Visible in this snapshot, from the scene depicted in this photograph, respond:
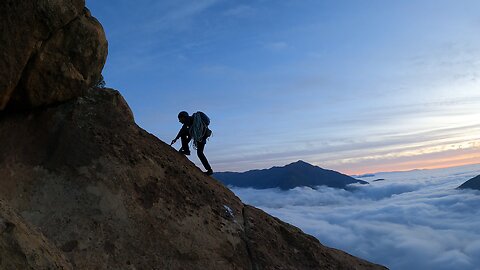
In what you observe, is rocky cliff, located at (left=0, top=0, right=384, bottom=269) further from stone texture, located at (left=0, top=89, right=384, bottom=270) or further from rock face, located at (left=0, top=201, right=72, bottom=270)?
rock face, located at (left=0, top=201, right=72, bottom=270)

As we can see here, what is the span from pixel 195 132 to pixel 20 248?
13544 mm

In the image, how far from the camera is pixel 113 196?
14.5m

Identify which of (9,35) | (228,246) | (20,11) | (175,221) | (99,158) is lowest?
(228,246)

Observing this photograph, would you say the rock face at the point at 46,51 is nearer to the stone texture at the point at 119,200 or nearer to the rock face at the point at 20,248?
the stone texture at the point at 119,200

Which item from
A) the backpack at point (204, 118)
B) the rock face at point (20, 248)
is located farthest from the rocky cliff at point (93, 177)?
the rock face at point (20, 248)

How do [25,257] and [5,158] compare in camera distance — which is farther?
[5,158]

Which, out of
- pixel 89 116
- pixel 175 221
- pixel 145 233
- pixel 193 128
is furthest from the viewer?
pixel 193 128

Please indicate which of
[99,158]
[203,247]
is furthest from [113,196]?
[203,247]

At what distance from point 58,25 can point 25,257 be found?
1163 centimetres

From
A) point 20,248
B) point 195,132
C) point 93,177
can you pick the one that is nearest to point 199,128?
point 195,132

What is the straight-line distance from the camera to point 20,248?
6.83 meters

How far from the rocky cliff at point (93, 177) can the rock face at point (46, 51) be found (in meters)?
0.04

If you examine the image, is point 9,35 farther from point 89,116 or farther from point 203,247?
point 203,247

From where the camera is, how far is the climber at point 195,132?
20203 mm
